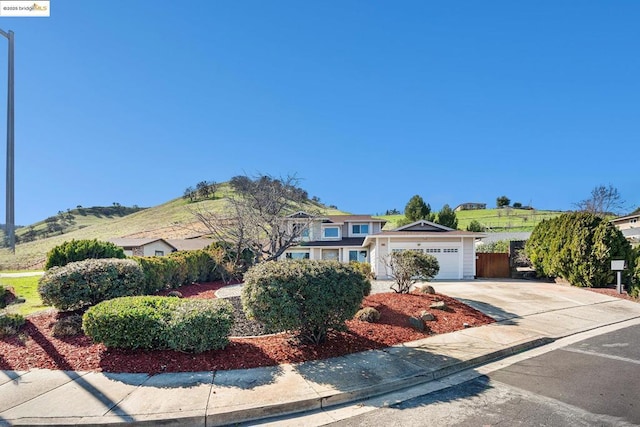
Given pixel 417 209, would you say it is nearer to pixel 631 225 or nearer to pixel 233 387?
pixel 631 225

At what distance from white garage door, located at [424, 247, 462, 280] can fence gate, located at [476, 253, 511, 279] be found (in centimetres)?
212

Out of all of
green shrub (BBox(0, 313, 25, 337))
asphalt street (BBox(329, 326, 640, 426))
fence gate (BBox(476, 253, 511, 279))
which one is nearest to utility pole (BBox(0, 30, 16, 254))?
green shrub (BBox(0, 313, 25, 337))

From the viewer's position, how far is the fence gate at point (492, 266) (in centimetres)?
2192

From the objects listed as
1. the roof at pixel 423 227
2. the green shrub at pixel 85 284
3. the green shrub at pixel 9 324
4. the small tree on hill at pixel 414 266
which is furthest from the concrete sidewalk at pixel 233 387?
the roof at pixel 423 227

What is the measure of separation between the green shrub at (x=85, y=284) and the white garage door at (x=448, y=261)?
16597mm

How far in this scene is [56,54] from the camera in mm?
9195

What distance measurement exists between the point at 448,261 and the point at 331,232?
11.2 m

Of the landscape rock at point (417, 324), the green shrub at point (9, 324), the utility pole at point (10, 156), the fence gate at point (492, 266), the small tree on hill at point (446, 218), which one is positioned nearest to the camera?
the utility pole at point (10, 156)

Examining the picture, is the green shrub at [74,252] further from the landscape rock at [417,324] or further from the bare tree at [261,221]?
the landscape rock at [417,324]

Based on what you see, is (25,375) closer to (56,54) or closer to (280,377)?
(280,377)

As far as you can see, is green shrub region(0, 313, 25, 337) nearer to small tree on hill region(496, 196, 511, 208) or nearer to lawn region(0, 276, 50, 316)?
lawn region(0, 276, 50, 316)

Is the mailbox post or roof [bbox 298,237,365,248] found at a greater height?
roof [bbox 298,237,365,248]

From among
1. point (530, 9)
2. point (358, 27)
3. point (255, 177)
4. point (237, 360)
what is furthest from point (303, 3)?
point (237, 360)

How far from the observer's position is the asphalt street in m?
4.18
